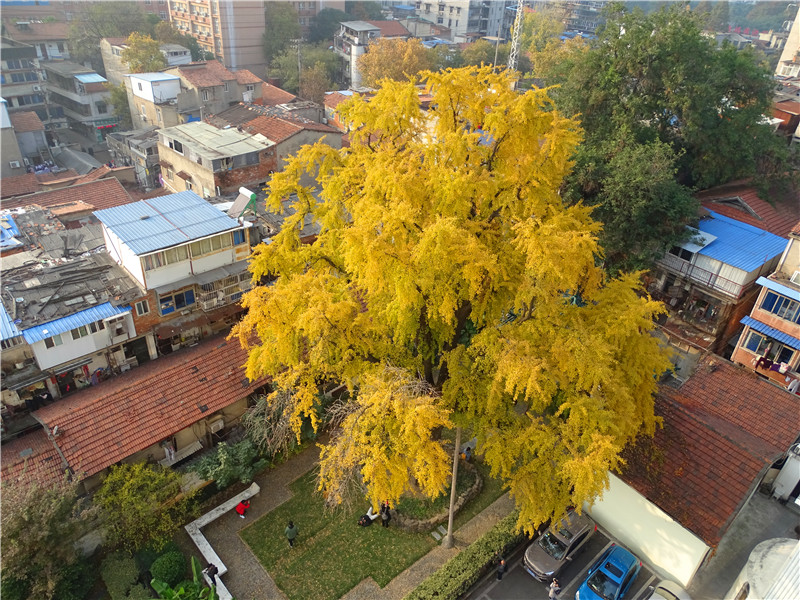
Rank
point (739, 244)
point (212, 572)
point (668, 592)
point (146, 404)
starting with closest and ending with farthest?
point (668, 592)
point (212, 572)
point (146, 404)
point (739, 244)

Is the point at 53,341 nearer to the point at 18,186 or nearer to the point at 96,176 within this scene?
the point at 18,186

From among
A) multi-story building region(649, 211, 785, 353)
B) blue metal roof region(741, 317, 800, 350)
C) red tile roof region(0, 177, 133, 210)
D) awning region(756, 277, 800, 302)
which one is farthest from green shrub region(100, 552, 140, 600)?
awning region(756, 277, 800, 302)

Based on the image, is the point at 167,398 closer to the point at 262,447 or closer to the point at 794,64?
the point at 262,447

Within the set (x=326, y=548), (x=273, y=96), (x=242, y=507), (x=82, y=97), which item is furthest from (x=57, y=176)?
(x=326, y=548)

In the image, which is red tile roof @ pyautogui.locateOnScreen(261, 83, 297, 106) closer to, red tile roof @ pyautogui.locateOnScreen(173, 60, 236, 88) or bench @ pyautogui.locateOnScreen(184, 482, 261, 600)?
red tile roof @ pyautogui.locateOnScreen(173, 60, 236, 88)

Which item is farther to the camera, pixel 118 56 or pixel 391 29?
pixel 391 29
